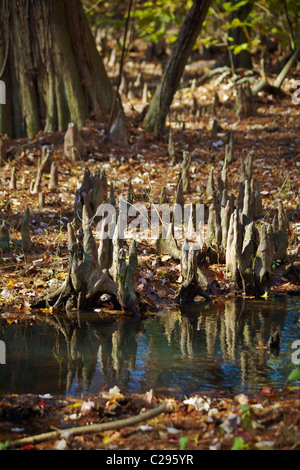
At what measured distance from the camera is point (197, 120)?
1388cm

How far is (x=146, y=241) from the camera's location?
800cm

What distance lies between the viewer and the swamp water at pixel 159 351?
4.83m

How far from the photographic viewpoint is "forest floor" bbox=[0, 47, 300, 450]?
385 cm

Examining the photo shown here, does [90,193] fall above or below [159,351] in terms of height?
above

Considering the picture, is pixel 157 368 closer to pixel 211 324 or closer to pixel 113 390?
pixel 113 390

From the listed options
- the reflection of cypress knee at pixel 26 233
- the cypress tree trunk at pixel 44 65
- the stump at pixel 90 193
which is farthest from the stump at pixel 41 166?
the reflection of cypress knee at pixel 26 233

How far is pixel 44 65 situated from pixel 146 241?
521 centimetres

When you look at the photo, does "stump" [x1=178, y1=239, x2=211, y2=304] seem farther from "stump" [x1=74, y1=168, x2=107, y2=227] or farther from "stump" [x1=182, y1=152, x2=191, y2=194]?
"stump" [x1=182, y1=152, x2=191, y2=194]

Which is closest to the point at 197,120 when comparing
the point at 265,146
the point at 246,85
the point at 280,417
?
the point at 246,85

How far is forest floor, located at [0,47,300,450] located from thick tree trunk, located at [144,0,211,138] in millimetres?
377

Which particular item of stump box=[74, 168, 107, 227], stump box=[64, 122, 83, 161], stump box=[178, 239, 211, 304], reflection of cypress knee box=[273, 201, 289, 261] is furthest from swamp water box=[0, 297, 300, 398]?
stump box=[64, 122, 83, 161]

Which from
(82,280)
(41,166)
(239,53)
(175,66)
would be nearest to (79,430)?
(82,280)

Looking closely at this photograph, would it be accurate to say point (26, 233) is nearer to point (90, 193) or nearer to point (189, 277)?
point (90, 193)

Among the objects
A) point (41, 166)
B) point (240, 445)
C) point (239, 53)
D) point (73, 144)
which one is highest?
point (239, 53)
